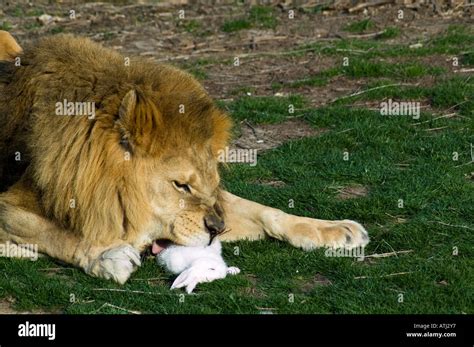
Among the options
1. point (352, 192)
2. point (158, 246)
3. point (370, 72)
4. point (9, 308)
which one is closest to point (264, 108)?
point (370, 72)

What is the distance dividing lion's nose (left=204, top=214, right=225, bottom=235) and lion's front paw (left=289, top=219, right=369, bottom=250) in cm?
59

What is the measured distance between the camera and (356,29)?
36.5ft

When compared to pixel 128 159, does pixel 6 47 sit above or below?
above

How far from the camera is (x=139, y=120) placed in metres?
4.91

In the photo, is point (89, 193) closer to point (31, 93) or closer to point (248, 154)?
point (31, 93)

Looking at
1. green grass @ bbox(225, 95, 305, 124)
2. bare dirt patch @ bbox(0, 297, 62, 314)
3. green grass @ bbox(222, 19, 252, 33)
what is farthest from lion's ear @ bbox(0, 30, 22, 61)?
green grass @ bbox(222, 19, 252, 33)

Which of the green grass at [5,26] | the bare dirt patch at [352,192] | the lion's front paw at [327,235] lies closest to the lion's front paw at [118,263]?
the lion's front paw at [327,235]

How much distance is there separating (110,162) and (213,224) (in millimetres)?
638

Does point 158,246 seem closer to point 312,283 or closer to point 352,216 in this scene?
point 312,283

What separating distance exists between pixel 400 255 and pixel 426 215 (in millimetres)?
636

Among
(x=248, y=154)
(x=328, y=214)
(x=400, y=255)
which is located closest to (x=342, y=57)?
(x=248, y=154)

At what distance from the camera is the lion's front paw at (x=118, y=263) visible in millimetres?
5027

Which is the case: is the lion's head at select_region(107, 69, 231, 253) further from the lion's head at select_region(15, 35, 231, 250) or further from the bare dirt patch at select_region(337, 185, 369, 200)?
the bare dirt patch at select_region(337, 185, 369, 200)

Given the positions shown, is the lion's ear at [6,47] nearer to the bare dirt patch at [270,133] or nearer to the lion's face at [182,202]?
the lion's face at [182,202]
